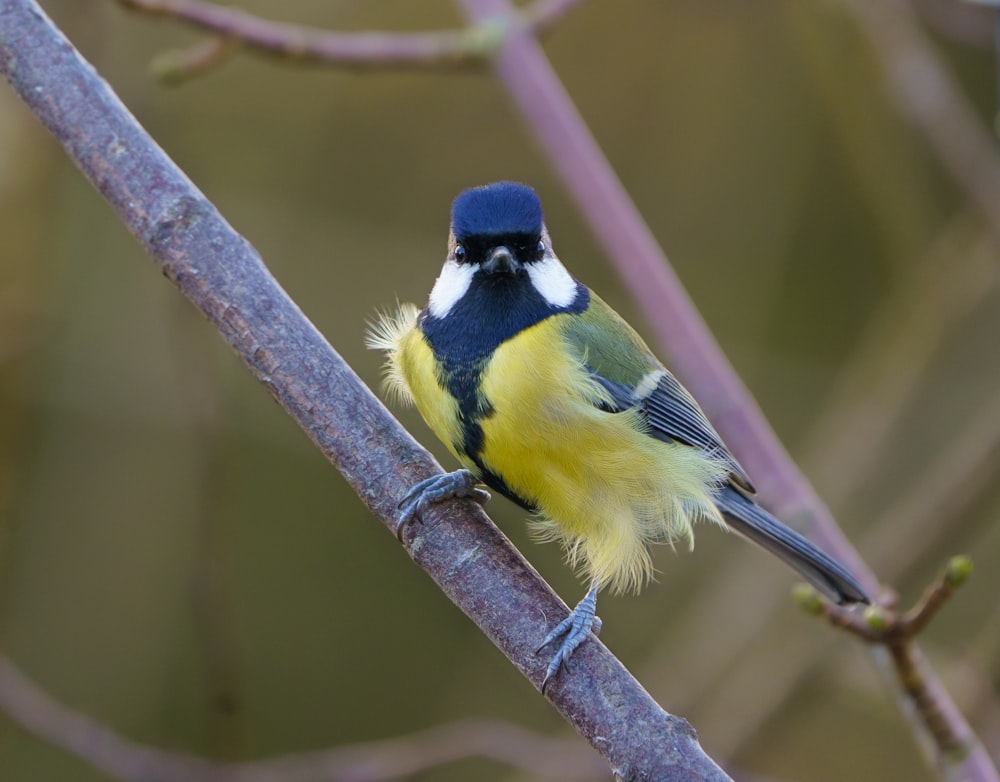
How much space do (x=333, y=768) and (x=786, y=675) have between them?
108 cm

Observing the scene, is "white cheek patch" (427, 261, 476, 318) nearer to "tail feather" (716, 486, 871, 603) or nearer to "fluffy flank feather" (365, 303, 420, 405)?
"fluffy flank feather" (365, 303, 420, 405)

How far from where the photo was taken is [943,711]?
1.59 meters

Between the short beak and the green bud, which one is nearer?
the green bud

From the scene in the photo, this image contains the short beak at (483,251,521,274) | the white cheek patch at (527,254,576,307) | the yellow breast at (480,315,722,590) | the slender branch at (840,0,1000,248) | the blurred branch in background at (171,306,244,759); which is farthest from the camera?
the slender branch at (840,0,1000,248)

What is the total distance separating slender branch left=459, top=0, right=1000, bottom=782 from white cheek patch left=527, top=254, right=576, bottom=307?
0.11 meters

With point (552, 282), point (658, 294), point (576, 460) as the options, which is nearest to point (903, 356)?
point (658, 294)

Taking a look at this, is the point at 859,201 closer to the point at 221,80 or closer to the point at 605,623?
the point at 605,623

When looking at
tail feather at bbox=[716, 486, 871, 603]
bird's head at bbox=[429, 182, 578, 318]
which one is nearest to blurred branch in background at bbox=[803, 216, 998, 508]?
tail feather at bbox=[716, 486, 871, 603]

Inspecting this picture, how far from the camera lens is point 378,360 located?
3.67 meters

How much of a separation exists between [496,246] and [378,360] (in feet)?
5.85

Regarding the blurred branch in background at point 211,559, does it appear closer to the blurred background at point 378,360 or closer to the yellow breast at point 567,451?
the blurred background at point 378,360

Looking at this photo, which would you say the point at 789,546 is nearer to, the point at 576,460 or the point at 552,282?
the point at 576,460

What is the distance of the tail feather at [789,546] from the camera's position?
200 centimetres

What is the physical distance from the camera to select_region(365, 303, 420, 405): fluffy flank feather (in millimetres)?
2076
